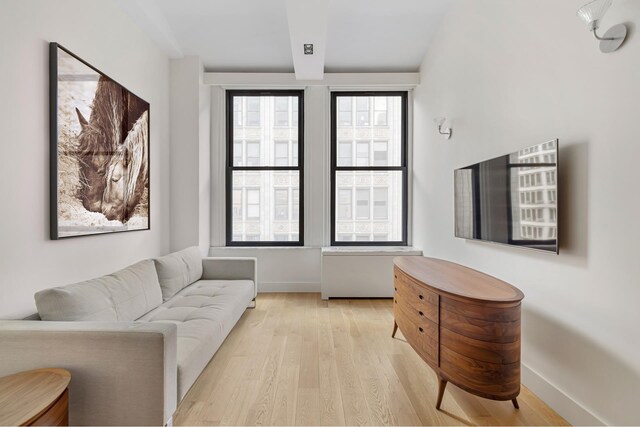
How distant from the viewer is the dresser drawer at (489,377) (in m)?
1.75

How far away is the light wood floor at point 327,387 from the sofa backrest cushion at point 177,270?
69 centimetres

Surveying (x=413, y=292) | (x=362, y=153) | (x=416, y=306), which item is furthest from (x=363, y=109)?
(x=416, y=306)

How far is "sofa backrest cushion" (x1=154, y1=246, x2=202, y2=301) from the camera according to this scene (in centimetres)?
293

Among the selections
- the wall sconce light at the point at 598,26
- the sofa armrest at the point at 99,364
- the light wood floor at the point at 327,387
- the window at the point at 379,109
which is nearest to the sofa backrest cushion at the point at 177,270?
the light wood floor at the point at 327,387

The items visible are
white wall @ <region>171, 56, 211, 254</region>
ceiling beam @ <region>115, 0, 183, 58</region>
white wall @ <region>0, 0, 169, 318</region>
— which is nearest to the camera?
white wall @ <region>0, 0, 169, 318</region>

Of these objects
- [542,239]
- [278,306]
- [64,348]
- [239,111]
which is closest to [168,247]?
[278,306]

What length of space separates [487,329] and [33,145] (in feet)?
9.25

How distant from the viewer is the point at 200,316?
242 centimetres

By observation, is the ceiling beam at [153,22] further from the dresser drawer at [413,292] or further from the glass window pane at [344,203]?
the dresser drawer at [413,292]

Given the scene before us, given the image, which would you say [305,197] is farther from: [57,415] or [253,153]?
[57,415]

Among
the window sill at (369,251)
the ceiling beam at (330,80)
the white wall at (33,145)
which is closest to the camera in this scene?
the white wall at (33,145)

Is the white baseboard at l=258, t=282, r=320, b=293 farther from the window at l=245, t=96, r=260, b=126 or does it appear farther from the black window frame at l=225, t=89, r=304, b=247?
the window at l=245, t=96, r=260, b=126

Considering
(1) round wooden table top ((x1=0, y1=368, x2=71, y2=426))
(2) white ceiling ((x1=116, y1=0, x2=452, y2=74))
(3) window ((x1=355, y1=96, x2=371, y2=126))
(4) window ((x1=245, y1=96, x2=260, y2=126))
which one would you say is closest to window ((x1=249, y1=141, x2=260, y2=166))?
(4) window ((x1=245, y1=96, x2=260, y2=126))

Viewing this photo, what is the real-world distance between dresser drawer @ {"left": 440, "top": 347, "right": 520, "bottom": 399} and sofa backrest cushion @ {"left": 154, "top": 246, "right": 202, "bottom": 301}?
7.86 feet
